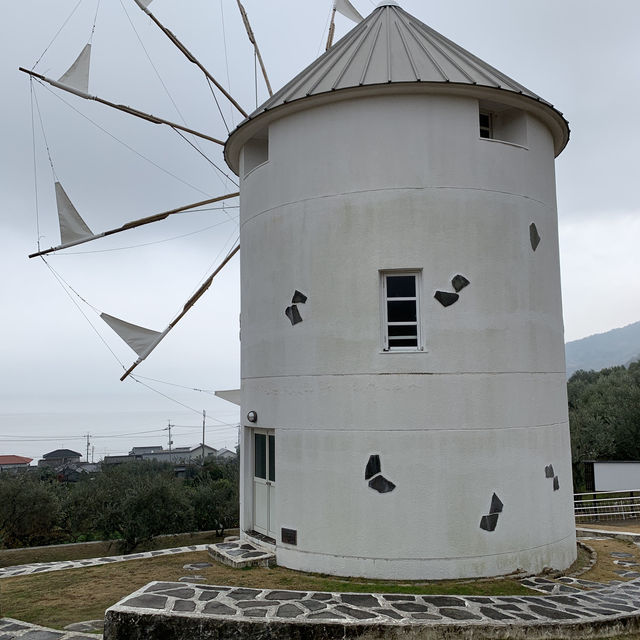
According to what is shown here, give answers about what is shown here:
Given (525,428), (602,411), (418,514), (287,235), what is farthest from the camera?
(602,411)

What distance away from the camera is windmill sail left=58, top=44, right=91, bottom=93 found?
45.3ft

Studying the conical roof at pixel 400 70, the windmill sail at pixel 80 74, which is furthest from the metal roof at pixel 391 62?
the windmill sail at pixel 80 74

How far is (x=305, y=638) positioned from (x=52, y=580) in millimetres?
5549

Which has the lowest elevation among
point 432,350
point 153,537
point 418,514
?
point 153,537

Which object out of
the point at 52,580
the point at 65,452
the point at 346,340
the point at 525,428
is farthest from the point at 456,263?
the point at 65,452

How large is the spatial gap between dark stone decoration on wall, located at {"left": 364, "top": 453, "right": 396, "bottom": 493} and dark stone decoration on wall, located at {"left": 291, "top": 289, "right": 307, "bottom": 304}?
8.66 ft

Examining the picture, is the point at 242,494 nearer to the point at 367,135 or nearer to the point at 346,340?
the point at 346,340

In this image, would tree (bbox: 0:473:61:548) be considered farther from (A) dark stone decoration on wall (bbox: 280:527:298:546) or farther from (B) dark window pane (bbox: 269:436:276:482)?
(A) dark stone decoration on wall (bbox: 280:527:298:546)

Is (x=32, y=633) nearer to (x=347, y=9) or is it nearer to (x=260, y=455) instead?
(x=260, y=455)

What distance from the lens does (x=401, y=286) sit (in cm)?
973

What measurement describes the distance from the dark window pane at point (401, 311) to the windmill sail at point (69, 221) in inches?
288

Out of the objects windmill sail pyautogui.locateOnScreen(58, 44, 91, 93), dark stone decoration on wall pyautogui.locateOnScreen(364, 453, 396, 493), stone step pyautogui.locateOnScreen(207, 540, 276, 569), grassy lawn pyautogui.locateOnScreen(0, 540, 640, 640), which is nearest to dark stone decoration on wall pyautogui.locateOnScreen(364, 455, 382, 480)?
dark stone decoration on wall pyautogui.locateOnScreen(364, 453, 396, 493)

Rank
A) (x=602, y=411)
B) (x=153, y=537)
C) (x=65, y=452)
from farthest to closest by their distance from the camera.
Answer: (x=65, y=452) < (x=602, y=411) < (x=153, y=537)

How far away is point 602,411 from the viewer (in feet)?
97.9
